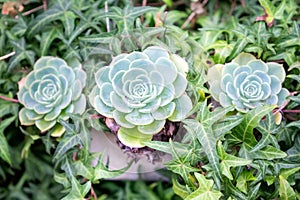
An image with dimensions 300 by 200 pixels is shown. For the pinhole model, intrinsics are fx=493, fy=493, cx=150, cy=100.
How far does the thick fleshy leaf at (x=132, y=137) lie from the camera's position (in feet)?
3.12

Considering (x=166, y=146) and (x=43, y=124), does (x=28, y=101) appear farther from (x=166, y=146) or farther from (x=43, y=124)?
(x=166, y=146)

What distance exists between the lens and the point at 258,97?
978 mm

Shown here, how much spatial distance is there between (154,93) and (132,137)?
0.32 feet

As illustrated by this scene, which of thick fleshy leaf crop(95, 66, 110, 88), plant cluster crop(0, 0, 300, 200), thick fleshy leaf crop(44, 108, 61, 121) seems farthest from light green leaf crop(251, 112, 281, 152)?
thick fleshy leaf crop(44, 108, 61, 121)

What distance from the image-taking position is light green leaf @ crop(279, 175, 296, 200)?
92 cm

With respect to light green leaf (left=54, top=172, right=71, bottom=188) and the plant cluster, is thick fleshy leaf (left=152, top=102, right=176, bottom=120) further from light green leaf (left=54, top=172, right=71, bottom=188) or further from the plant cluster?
light green leaf (left=54, top=172, right=71, bottom=188)

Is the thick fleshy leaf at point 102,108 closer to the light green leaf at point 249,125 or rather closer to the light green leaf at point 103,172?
the light green leaf at point 103,172

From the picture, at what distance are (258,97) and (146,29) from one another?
278mm

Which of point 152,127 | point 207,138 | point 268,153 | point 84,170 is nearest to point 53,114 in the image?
point 84,170

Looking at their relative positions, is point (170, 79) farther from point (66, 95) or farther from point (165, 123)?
point (66, 95)

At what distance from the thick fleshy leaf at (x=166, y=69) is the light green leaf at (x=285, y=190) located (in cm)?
28

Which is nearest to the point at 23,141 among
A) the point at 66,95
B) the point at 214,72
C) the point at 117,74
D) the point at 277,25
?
the point at 66,95

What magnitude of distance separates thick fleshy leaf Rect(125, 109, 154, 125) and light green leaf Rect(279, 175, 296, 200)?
0.27m

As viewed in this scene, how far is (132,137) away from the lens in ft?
3.14
